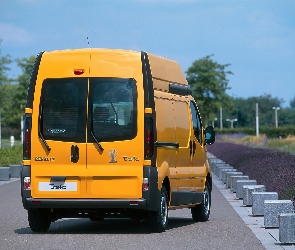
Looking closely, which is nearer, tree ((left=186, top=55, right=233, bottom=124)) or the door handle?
the door handle

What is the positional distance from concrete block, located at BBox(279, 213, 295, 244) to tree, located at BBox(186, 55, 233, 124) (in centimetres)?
6744

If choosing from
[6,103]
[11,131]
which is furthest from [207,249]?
[11,131]

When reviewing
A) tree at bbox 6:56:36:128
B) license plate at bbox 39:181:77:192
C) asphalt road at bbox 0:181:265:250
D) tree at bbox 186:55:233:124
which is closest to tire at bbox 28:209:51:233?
asphalt road at bbox 0:181:265:250

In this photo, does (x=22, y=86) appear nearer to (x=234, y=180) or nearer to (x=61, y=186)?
(x=234, y=180)

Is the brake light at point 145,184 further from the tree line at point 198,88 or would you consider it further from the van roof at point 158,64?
the tree line at point 198,88

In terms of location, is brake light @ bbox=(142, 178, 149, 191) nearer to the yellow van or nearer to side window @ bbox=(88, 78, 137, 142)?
the yellow van

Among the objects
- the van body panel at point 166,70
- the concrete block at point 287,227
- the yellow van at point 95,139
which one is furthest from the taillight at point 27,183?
the concrete block at point 287,227

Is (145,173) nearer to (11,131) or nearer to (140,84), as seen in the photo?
(140,84)

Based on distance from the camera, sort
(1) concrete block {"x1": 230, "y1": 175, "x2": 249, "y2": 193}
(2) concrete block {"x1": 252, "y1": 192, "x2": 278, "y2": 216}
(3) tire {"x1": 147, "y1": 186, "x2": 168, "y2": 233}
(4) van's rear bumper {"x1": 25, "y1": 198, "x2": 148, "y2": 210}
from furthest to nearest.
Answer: (1) concrete block {"x1": 230, "y1": 175, "x2": 249, "y2": 193}, (2) concrete block {"x1": 252, "y1": 192, "x2": 278, "y2": 216}, (3) tire {"x1": 147, "y1": 186, "x2": 168, "y2": 233}, (4) van's rear bumper {"x1": 25, "y1": 198, "x2": 148, "y2": 210}

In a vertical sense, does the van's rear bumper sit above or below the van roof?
below

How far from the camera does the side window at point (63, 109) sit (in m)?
14.4

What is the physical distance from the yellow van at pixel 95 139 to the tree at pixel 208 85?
215ft

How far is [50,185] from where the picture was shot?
14289 millimetres

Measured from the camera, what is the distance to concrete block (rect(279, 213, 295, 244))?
12.6 metres
